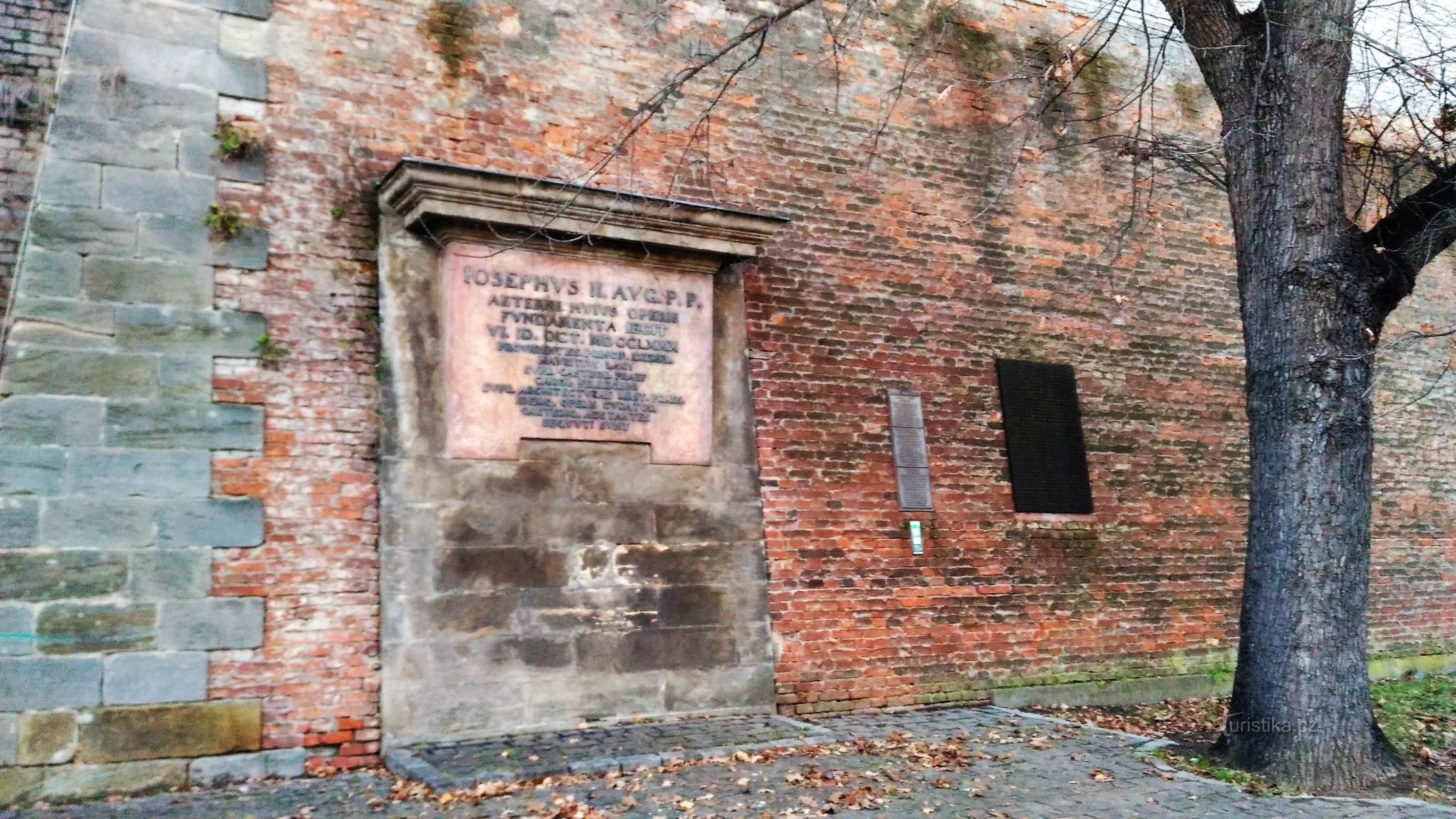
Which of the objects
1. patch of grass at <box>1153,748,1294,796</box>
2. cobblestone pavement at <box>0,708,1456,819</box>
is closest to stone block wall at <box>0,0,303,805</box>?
cobblestone pavement at <box>0,708,1456,819</box>

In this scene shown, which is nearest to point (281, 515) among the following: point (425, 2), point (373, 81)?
point (373, 81)

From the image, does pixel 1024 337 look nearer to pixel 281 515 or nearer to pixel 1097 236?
pixel 1097 236

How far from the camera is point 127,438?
6270 mm

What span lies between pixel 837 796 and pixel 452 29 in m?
5.30

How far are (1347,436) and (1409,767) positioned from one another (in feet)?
6.14

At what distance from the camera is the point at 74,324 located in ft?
20.5

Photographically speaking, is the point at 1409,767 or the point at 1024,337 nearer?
the point at 1409,767

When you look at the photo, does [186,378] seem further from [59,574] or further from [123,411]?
[59,574]

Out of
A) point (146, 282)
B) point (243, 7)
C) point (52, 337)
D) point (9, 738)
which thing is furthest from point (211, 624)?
point (243, 7)

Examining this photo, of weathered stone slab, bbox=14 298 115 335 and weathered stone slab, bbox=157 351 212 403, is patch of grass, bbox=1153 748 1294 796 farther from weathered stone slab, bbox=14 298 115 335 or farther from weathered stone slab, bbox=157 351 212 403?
weathered stone slab, bbox=14 298 115 335

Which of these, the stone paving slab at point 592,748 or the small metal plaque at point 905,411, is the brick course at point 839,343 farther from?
the stone paving slab at point 592,748

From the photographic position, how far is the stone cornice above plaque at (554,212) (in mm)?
6910

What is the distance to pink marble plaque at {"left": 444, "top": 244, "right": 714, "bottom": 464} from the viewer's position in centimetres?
717

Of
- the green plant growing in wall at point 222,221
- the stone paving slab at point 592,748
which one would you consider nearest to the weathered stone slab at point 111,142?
the green plant growing in wall at point 222,221
